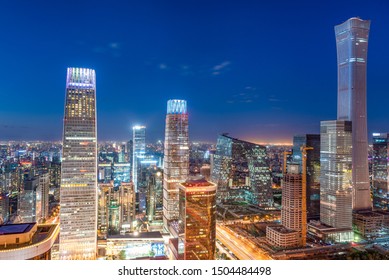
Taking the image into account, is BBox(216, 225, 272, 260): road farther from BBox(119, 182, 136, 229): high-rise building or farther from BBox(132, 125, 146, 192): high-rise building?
BBox(132, 125, 146, 192): high-rise building

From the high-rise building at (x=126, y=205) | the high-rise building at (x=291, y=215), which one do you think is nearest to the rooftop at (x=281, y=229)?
the high-rise building at (x=291, y=215)

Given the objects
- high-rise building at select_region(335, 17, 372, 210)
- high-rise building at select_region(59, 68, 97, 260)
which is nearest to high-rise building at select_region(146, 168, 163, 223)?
high-rise building at select_region(59, 68, 97, 260)

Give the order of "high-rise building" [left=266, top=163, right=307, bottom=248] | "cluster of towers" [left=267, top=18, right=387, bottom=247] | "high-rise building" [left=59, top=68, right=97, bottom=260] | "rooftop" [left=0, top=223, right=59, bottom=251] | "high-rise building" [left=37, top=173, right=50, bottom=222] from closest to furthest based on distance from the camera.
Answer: "rooftop" [left=0, top=223, right=59, bottom=251] → "high-rise building" [left=59, top=68, right=97, bottom=260] → "high-rise building" [left=266, top=163, right=307, bottom=248] → "cluster of towers" [left=267, top=18, right=387, bottom=247] → "high-rise building" [left=37, top=173, right=50, bottom=222]

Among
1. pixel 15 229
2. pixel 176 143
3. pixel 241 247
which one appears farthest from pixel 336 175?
pixel 15 229

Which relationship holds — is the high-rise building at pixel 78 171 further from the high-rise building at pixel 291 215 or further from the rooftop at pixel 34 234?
the high-rise building at pixel 291 215

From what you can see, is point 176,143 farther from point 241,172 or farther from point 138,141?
point 241,172

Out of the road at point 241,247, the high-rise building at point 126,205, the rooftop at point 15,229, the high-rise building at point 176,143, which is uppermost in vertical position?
the high-rise building at point 176,143
